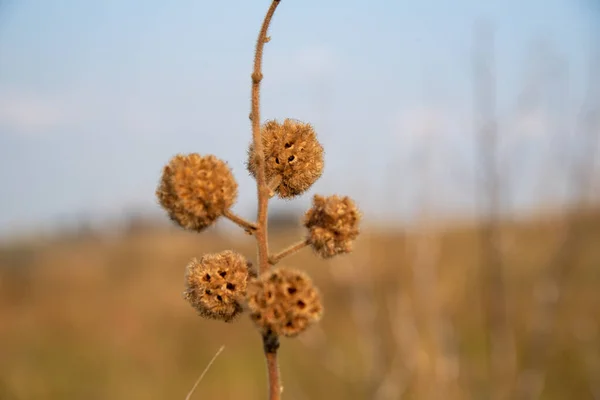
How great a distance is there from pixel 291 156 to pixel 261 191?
0.77 feet

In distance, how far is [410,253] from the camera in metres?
5.00

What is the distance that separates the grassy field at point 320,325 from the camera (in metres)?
4.54

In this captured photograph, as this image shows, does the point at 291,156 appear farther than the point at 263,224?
Yes

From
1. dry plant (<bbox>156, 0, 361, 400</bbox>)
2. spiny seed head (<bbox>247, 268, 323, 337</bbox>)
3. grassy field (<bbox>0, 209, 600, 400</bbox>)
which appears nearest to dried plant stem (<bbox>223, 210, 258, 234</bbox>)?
dry plant (<bbox>156, 0, 361, 400</bbox>)

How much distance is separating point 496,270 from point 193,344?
7.31 m

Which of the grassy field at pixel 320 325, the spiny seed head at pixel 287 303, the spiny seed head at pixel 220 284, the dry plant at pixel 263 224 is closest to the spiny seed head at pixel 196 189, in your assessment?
the dry plant at pixel 263 224

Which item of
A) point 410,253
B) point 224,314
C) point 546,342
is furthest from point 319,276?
point 224,314

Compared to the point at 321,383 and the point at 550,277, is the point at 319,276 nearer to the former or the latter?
the point at 321,383

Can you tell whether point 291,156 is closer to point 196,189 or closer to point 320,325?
point 196,189

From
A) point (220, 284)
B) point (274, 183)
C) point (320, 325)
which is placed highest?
point (274, 183)

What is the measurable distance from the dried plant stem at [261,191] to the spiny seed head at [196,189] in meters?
0.07

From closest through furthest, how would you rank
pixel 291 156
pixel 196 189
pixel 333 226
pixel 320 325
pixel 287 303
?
pixel 287 303 → pixel 196 189 → pixel 333 226 → pixel 291 156 → pixel 320 325

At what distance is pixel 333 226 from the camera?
1.47 m

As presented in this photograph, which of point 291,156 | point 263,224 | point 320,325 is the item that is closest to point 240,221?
point 263,224
